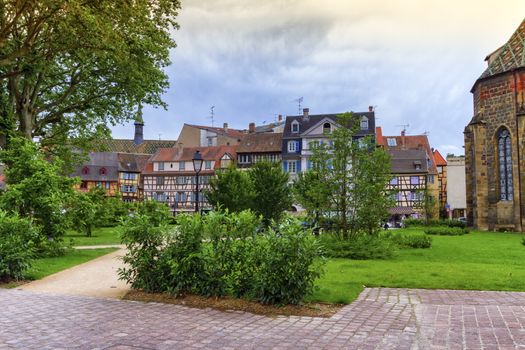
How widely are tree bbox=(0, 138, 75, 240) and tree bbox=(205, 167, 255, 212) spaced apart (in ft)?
49.4

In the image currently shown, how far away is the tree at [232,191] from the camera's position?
31281 millimetres

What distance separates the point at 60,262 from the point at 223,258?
7.91 m

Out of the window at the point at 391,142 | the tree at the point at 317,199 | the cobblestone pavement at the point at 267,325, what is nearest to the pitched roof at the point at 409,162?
the window at the point at 391,142

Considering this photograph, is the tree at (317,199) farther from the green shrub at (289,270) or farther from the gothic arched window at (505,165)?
the gothic arched window at (505,165)

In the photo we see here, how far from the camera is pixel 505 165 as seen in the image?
114ft

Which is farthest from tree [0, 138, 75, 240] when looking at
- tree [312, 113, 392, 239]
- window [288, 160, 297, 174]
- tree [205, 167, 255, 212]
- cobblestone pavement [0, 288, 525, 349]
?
window [288, 160, 297, 174]

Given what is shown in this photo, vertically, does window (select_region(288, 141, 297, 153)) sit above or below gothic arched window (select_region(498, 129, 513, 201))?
above

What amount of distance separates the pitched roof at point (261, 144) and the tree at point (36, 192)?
163ft

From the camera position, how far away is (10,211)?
14828 mm

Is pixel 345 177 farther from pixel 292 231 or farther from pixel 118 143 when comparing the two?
pixel 118 143

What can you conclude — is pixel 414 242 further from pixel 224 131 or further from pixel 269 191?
pixel 224 131

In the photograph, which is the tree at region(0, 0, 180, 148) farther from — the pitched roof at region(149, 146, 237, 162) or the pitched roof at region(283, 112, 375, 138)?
the pitched roof at region(149, 146, 237, 162)

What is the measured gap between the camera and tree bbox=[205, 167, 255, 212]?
31.3 meters

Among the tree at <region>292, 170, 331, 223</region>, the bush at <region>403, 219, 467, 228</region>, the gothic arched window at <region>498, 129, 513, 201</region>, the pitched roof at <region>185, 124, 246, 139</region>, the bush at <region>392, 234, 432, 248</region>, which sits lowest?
the bush at <region>392, 234, 432, 248</region>
